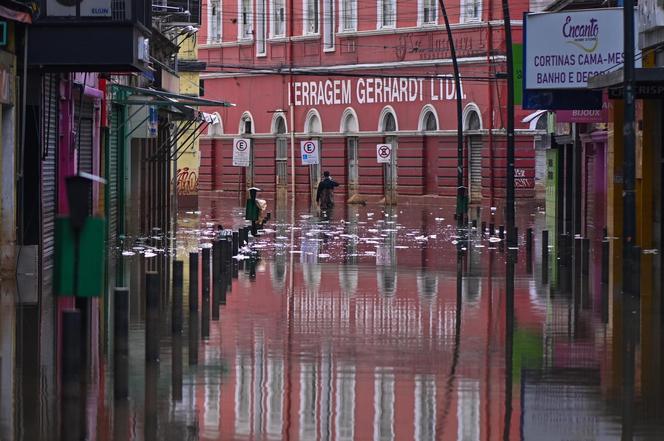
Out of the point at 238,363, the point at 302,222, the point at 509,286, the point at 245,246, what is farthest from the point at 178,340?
the point at 302,222

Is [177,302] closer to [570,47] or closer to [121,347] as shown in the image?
[121,347]

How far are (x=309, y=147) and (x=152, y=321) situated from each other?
181 ft

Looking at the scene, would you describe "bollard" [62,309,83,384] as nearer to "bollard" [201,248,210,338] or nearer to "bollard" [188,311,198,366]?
"bollard" [188,311,198,366]

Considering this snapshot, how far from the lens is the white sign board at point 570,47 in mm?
30453

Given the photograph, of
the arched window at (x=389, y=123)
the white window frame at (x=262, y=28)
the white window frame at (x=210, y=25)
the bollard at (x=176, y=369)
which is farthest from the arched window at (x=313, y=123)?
the bollard at (x=176, y=369)

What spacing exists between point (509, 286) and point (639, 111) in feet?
31.1

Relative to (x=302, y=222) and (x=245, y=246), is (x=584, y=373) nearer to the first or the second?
(x=245, y=246)

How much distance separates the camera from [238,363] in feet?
46.4

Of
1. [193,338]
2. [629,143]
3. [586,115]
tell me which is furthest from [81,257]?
[586,115]

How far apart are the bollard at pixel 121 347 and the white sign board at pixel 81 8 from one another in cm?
1130

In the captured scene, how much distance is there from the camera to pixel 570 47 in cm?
3088

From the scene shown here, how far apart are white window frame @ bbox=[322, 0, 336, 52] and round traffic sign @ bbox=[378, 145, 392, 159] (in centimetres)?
978

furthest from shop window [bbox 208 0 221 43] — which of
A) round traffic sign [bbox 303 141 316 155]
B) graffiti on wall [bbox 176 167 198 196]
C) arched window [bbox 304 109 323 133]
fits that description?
graffiti on wall [bbox 176 167 198 196]

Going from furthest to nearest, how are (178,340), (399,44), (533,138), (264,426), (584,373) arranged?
1. (399,44)
2. (533,138)
3. (178,340)
4. (584,373)
5. (264,426)
